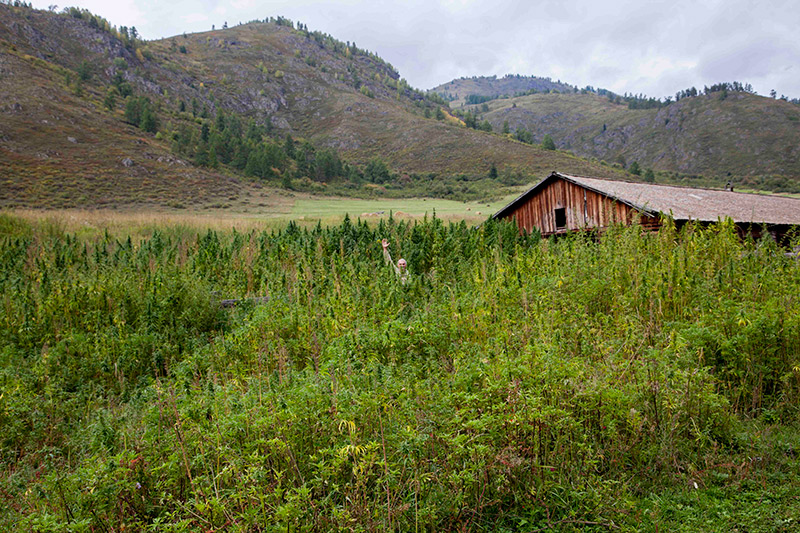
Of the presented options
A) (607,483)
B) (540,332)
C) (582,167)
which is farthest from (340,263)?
(582,167)

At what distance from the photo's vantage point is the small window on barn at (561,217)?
64.2ft

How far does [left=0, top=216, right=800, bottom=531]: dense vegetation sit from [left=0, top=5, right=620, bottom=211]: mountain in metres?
43.0

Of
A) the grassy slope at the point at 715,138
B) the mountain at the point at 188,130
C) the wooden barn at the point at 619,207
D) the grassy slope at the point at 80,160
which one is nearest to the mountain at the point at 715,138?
the grassy slope at the point at 715,138

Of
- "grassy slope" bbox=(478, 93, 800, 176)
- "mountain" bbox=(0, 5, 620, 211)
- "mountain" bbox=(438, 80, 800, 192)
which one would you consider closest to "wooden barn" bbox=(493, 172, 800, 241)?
"mountain" bbox=(0, 5, 620, 211)

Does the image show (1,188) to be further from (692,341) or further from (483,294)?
(692,341)

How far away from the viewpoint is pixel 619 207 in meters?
16.9

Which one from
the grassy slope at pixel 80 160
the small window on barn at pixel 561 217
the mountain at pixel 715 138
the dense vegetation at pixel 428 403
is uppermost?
the mountain at pixel 715 138

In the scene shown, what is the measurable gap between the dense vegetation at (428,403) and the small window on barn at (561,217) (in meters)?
11.3

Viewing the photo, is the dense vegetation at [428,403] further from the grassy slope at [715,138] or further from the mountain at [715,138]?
the grassy slope at [715,138]

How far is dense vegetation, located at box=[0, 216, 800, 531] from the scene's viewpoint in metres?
3.00

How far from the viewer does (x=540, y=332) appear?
5.11 m

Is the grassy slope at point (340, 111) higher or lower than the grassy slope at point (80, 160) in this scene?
higher

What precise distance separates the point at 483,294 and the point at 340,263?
4.09 m

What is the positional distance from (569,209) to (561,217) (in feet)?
2.42
